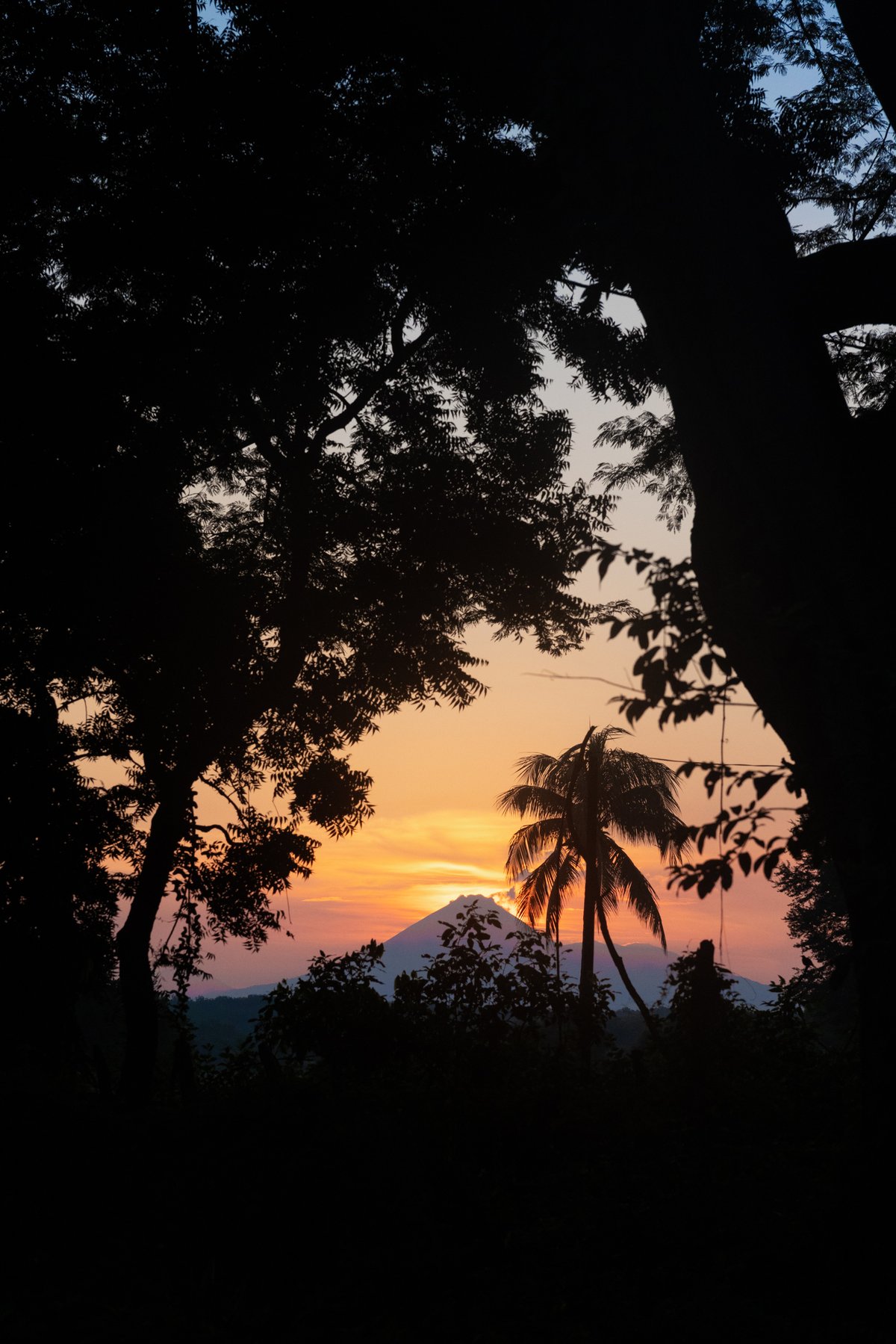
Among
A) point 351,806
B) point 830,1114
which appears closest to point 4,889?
point 351,806

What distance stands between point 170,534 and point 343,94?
5.84 m

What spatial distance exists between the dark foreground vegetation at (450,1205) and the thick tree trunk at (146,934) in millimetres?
3238

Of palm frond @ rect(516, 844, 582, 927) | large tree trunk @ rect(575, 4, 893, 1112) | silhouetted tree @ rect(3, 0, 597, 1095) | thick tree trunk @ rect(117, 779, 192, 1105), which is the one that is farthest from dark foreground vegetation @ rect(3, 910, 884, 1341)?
palm frond @ rect(516, 844, 582, 927)

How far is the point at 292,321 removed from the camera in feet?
39.3

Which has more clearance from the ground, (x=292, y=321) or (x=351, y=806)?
(x=292, y=321)

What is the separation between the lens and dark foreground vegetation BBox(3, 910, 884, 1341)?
5.12m

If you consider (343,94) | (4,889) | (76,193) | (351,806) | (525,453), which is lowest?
(4,889)

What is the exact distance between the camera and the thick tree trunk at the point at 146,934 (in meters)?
14.5

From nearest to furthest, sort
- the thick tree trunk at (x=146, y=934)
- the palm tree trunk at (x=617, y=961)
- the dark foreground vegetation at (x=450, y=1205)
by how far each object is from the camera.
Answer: the dark foreground vegetation at (x=450, y=1205), the thick tree trunk at (x=146, y=934), the palm tree trunk at (x=617, y=961)

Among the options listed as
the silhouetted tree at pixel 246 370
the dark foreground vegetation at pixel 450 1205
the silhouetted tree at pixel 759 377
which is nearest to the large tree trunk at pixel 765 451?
the silhouetted tree at pixel 759 377

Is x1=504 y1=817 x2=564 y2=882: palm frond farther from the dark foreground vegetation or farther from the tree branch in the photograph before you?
the tree branch

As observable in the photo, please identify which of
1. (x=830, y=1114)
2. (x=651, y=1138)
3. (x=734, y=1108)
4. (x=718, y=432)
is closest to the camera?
(x=718, y=432)

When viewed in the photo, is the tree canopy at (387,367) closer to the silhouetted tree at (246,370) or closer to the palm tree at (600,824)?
the silhouetted tree at (246,370)

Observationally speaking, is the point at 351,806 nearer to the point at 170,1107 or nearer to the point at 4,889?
the point at 4,889
